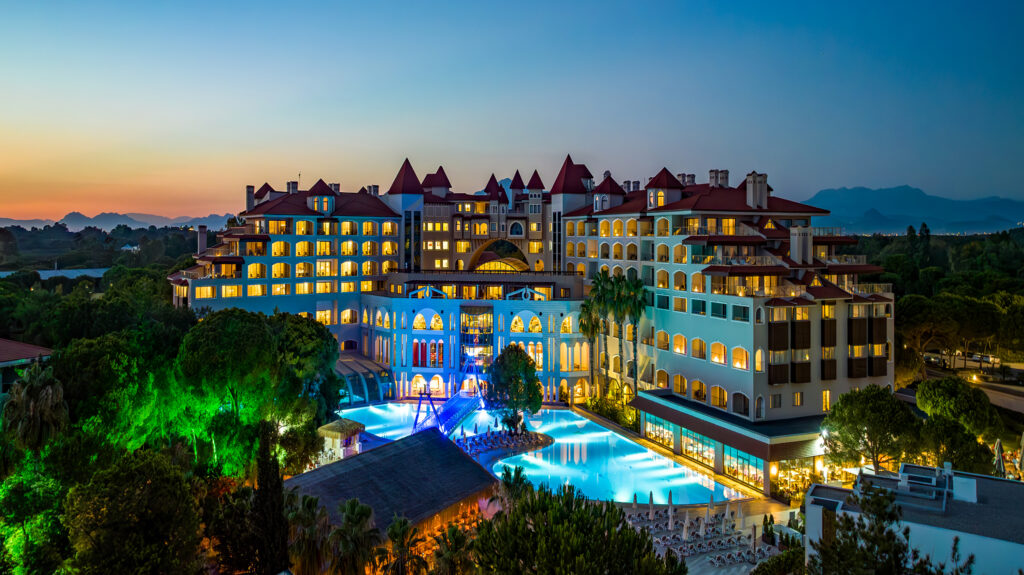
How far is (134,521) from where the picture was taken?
63.0 ft

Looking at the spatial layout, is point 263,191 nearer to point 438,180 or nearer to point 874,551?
point 438,180

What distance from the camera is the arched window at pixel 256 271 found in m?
60.3

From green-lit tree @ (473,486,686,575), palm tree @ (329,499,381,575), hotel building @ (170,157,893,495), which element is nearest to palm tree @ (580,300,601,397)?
hotel building @ (170,157,893,495)

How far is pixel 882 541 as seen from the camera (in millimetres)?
14656

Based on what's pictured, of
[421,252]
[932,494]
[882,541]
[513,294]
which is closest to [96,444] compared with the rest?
[882,541]

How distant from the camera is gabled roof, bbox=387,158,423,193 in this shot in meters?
69.9

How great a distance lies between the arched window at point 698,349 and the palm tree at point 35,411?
3690 cm

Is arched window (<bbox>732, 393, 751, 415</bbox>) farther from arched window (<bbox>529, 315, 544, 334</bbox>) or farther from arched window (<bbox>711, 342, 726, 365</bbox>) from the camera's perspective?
arched window (<bbox>529, 315, 544, 334</bbox>)

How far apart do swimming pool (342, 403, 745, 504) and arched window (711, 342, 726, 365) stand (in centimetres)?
748

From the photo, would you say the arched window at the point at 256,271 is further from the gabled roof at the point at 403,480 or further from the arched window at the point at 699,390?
the arched window at the point at 699,390

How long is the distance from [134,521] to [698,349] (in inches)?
1432

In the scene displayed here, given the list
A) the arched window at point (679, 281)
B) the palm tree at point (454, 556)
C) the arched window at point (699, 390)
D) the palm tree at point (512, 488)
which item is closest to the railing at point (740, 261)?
the arched window at point (679, 281)

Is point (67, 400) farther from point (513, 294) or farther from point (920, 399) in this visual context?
point (920, 399)

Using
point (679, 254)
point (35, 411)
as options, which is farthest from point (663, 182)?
point (35, 411)
